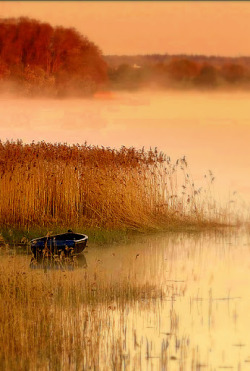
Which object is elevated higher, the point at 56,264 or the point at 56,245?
the point at 56,245

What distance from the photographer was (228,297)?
10.4 m

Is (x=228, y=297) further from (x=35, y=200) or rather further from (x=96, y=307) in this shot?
(x=35, y=200)

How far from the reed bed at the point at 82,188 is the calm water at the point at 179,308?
1897mm

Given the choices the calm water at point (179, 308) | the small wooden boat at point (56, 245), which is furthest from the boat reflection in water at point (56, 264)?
the small wooden boat at point (56, 245)

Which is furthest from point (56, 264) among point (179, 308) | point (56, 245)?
point (179, 308)

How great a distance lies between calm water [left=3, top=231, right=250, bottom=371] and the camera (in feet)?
25.2

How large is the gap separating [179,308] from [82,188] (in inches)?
317

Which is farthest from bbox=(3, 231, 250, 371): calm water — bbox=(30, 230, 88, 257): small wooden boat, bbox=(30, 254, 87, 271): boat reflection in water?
bbox=(30, 230, 88, 257): small wooden boat

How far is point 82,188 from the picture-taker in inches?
687

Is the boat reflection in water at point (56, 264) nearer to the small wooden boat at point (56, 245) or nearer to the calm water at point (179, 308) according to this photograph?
the calm water at point (179, 308)

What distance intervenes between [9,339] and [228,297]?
11.4 ft

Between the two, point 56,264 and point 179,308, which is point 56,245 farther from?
point 179,308

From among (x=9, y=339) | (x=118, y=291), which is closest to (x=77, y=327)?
(x=9, y=339)

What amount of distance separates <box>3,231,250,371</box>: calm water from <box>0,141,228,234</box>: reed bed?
1.90m
